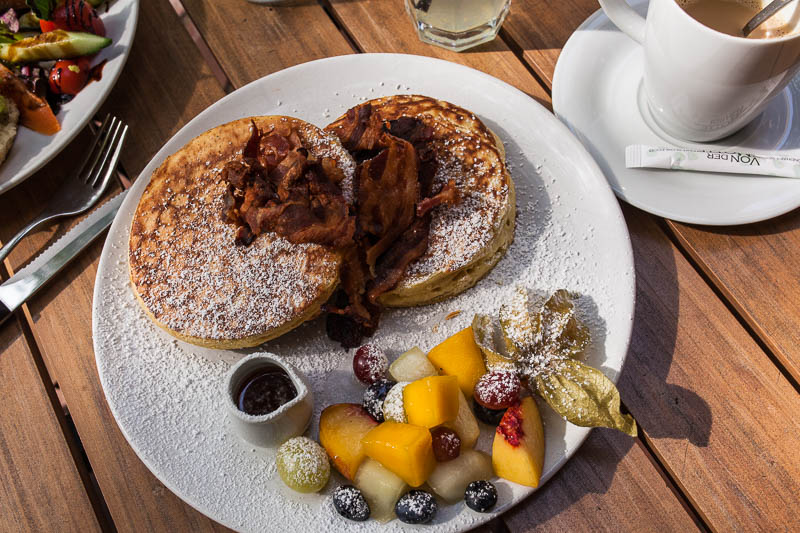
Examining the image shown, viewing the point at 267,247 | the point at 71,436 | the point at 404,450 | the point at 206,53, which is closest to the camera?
the point at 404,450

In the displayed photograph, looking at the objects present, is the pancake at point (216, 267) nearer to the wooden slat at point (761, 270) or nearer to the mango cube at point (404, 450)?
the mango cube at point (404, 450)

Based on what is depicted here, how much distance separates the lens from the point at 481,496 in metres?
1.21

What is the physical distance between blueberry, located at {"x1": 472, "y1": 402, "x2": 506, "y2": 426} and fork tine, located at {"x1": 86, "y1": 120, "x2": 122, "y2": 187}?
1154mm

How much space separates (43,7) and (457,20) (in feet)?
3.80

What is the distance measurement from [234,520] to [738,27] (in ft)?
4.95

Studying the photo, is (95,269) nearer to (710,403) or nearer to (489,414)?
(489,414)

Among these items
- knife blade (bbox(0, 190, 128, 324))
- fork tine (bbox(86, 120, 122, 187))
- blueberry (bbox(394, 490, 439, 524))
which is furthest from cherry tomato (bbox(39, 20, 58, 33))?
blueberry (bbox(394, 490, 439, 524))

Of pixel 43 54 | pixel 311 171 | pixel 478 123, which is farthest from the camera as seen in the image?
pixel 43 54

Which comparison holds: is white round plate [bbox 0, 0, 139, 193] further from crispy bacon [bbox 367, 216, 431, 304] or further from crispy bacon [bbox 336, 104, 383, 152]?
crispy bacon [bbox 367, 216, 431, 304]

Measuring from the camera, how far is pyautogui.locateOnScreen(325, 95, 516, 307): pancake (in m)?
1.37

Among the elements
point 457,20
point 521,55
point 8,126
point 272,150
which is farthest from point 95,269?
point 521,55

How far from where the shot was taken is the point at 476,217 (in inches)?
55.1

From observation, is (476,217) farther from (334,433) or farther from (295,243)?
(334,433)

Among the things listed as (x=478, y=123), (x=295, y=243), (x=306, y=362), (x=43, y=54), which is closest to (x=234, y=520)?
(x=306, y=362)
